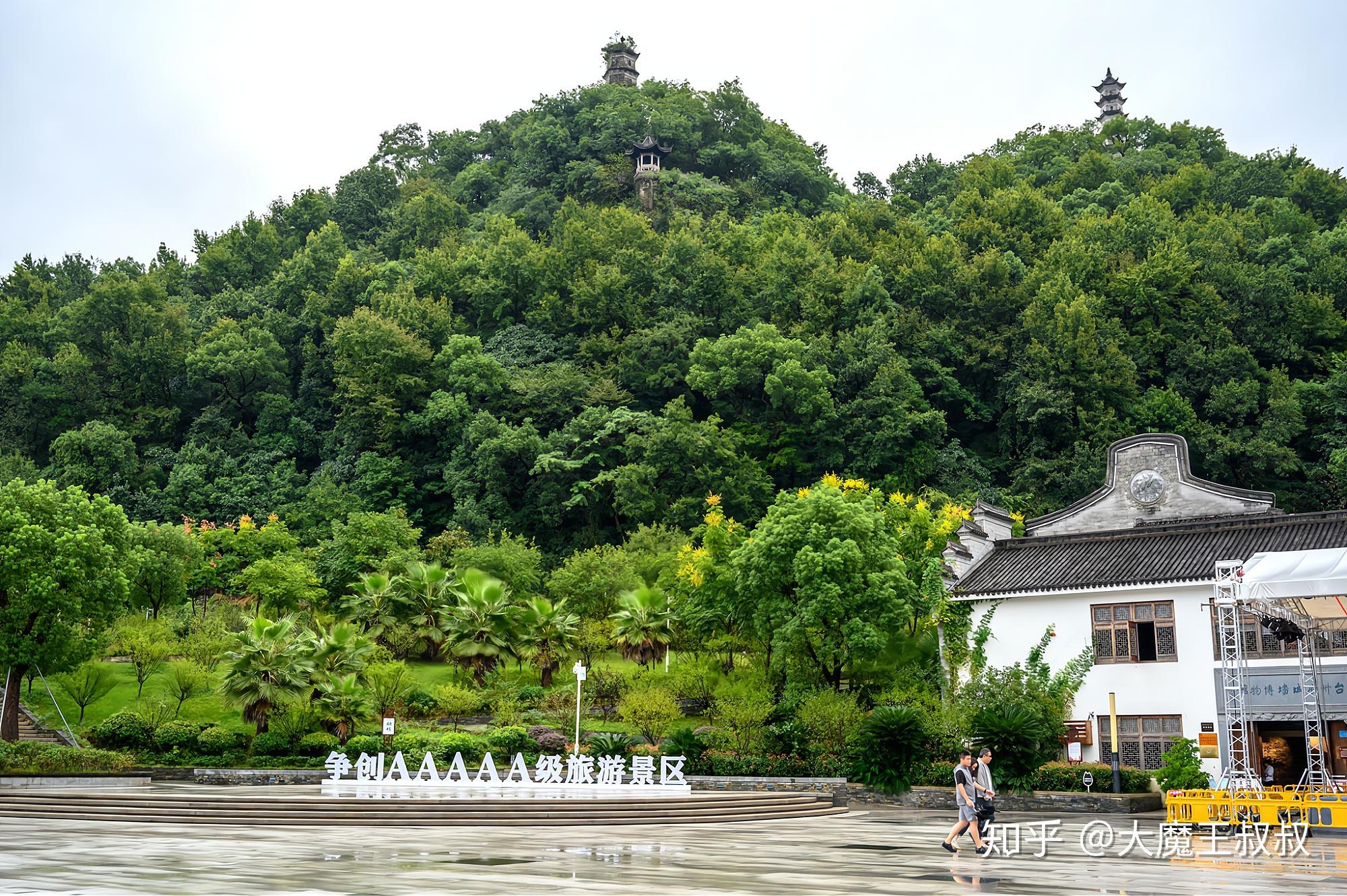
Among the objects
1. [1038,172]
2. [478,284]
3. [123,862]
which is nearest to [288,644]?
[123,862]

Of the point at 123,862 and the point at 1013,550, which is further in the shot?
the point at 1013,550

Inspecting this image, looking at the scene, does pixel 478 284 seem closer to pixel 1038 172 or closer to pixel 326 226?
pixel 326 226

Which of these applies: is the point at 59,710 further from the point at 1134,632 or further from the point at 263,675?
the point at 1134,632

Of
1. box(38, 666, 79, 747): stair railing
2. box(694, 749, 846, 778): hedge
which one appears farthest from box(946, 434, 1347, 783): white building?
box(38, 666, 79, 747): stair railing

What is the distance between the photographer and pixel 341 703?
3281cm

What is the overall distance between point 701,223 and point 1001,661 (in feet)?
155

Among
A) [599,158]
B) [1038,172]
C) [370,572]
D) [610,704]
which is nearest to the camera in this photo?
[610,704]

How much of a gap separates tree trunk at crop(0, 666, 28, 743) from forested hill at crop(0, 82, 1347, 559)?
74.1 feet

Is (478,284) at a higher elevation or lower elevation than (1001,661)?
higher

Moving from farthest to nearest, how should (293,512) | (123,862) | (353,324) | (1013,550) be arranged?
(353,324) < (293,512) < (1013,550) < (123,862)

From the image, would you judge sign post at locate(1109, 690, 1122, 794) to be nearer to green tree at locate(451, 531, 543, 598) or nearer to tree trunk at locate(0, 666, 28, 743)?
green tree at locate(451, 531, 543, 598)

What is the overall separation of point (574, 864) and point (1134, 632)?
69.9 ft

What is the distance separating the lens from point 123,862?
1329 centimetres

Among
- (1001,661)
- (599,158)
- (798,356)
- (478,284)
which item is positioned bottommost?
(1001,661)
